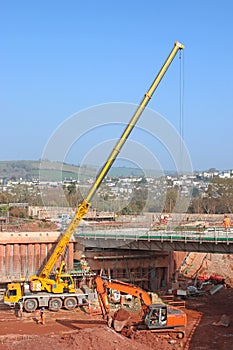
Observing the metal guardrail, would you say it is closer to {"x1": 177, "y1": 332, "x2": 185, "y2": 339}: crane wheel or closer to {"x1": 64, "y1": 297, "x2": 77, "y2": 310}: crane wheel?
{"x1": 64, "y1": 297, "x2": 77, "y2": 310}: crane wheel

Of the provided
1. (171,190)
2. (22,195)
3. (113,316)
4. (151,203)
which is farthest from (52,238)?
(22,195)

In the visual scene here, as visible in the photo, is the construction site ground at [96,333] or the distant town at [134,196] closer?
the construction site ground at [96,333]

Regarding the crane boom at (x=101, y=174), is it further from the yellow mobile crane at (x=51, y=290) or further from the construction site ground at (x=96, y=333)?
the construction site ground at (x=96, y=333)

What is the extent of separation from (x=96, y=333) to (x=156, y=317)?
395 centimetres

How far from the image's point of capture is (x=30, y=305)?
3238cm

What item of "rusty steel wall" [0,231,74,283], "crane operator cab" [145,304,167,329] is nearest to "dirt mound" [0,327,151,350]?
"crane operator cab" [145,304,167,329]

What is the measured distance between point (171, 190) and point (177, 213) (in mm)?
8033

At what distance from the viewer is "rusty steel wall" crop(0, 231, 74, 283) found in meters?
39.0

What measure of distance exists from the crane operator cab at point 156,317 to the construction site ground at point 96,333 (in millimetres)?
595

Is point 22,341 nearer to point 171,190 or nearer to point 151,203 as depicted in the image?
point 151,203

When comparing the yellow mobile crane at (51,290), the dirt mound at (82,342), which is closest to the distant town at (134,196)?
the yellow mobile crane at (51,290)

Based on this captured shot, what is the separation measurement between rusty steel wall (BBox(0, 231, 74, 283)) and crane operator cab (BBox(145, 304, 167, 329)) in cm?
1350

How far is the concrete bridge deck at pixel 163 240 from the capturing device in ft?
117

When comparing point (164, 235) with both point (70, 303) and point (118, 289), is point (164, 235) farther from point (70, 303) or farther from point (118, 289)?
point (118, 289)
